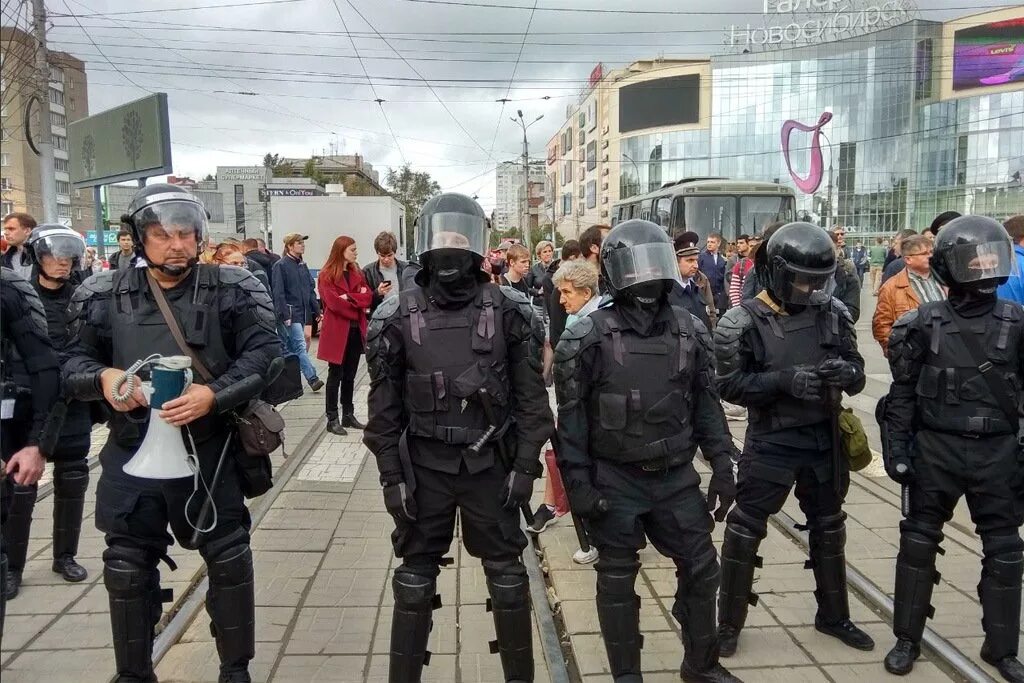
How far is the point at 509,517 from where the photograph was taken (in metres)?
3.21

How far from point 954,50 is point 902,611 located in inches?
3009

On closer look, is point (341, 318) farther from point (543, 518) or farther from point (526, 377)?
point (526, 377)

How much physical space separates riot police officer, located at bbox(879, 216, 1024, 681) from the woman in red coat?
5.34m

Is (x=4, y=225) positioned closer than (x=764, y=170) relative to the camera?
Yes

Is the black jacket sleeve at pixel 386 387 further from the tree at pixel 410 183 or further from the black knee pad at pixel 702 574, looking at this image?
the tree at pixel 410 183

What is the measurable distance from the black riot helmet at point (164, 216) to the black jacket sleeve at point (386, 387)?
82 cm

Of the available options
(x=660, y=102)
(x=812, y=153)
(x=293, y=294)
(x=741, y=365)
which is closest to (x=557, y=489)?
(x=741, y=365)

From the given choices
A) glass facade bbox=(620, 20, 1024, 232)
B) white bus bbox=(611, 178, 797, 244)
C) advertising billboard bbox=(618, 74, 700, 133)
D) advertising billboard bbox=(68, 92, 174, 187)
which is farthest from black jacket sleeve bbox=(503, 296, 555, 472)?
advertising billboard bbox=(618, 74, 700, 133)

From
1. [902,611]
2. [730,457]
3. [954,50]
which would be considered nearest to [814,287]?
[730,457]

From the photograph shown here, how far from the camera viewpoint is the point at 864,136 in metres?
71.9

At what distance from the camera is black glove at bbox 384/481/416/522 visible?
3.09 meters

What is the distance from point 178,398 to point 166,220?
739 mm

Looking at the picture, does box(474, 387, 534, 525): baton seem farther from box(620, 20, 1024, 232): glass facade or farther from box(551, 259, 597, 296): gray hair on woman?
box(620, 20, 1024, 232): glass facade

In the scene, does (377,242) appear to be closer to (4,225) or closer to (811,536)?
(4,225)
